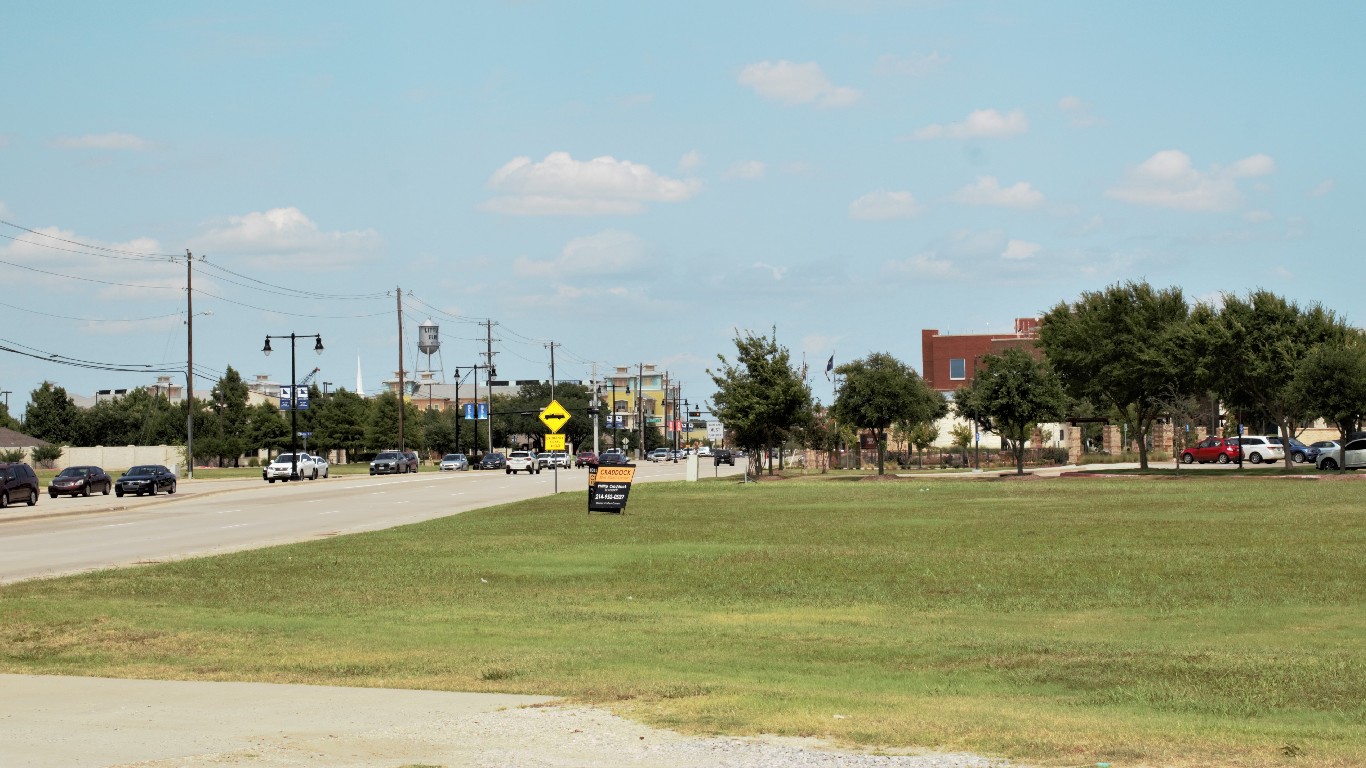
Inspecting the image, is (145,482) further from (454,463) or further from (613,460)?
(454,463)

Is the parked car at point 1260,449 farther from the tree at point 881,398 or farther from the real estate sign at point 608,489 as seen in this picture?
the real estate sign at point 608,489

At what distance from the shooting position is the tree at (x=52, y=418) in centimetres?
17150

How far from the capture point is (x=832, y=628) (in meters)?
17.0

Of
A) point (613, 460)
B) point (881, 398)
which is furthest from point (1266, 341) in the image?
point (613, 460)

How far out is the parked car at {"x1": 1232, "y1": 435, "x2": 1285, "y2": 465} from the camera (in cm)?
8712

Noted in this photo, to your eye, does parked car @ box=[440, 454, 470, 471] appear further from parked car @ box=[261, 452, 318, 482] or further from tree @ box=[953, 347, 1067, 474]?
tree @ box=[953, 347, 1067, 474]

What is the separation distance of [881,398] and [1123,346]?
11.8m

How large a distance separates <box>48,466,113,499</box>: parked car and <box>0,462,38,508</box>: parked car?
8.57 m

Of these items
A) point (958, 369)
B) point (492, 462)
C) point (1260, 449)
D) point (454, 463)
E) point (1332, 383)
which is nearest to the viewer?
point (1332, 383)

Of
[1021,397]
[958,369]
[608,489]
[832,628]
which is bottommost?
[832,628]

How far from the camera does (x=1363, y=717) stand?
35.6 feet

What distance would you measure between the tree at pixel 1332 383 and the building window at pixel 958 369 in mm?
86126

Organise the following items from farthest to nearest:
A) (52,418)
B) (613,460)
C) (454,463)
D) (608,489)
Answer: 1. (52,418)
2. (454,463)
3. (613,460)
4. (608,489)

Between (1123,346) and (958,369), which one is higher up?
(958,369)
